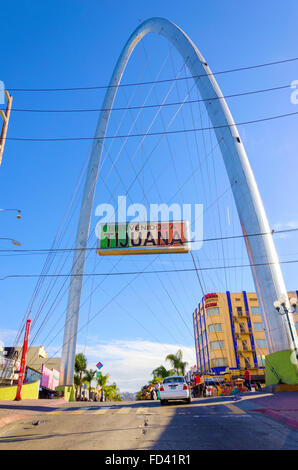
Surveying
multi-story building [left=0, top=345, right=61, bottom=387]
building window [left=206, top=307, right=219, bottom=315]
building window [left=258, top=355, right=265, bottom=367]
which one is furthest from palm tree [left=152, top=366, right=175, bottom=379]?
multi-story building [left=0, top=345, right=61, bottom=387]

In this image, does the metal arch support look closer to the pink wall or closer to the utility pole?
the utility pole

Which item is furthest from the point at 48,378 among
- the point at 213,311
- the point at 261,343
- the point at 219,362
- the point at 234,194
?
the point at 261,343

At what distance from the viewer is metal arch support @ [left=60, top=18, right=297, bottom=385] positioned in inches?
826

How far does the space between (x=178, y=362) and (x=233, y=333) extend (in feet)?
58.9

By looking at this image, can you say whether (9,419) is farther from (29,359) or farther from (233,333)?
(233,333)

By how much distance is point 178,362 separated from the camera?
77.6 m

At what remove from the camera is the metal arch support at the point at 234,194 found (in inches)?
826

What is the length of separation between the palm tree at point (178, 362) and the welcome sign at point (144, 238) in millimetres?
63680

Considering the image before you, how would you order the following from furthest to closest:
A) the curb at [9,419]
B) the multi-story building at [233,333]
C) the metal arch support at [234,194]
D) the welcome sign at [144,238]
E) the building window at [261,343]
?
the building window at [261,343] → the multi-story building at [233,333] → the metal arch support at [234,194] → the welcome sign at [144,238] → the curb at [9,419]

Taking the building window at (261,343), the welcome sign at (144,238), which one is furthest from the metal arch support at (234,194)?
the building window at (261,343)

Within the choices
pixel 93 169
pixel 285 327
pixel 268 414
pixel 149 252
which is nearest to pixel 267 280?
pixel 285 327

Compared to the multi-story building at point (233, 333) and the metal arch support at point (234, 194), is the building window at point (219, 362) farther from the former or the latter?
the metal arch support at point (234, 194)
